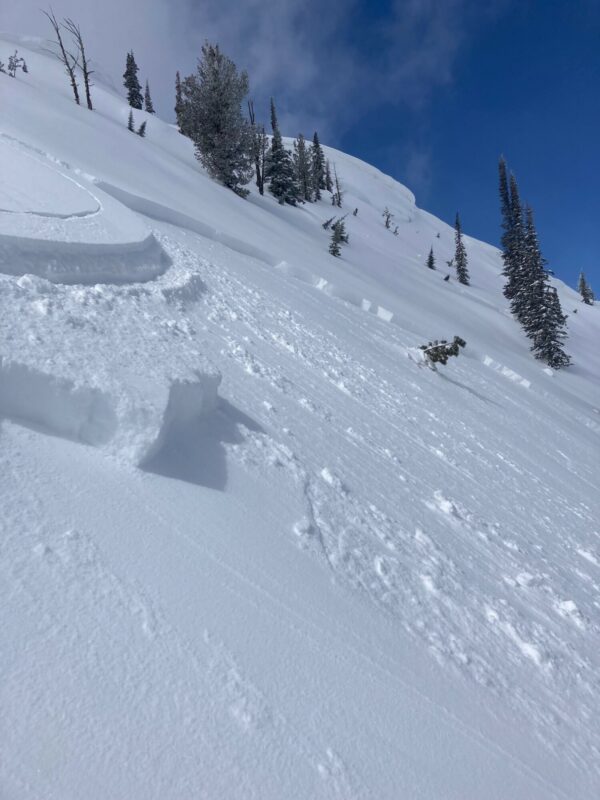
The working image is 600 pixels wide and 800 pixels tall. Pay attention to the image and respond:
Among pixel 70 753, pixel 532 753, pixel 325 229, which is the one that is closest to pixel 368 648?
pixel 532 753

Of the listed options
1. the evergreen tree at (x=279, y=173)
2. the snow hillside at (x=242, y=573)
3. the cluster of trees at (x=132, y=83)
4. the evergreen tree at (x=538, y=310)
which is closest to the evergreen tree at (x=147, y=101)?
the cluster of trees at (x=132, y=83)

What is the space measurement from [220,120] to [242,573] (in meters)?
31.8

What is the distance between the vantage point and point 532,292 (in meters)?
33.3

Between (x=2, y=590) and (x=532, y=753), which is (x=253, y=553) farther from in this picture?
(x=532, y=753)

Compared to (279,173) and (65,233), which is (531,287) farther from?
(65,233)

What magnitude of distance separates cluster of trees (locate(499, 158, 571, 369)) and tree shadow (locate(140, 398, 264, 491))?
29928mm

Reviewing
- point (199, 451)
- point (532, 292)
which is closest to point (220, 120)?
point (532, 292)

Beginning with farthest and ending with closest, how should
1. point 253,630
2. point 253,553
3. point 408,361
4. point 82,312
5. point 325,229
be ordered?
point 325,229 → point 408,361 → point 82,312 → point 253,553 → point 253,630

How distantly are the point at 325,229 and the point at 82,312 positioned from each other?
32.9 m

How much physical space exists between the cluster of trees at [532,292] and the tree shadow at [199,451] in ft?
98.2

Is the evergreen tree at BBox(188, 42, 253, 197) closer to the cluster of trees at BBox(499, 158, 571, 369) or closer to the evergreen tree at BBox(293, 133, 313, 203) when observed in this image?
the cluster of trees at BBox(499, 158, 571, 369)

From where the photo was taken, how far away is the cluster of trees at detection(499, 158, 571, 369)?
30047mm

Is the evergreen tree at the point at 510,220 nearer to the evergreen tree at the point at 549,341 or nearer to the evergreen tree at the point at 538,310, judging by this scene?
the evergreen tree at the point at 538,310

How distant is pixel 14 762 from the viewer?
159 cm
